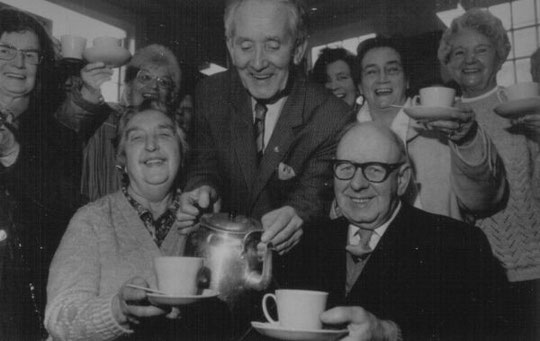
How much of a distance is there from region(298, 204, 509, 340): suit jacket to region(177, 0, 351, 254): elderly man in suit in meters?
0.21

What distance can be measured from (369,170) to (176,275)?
2.35ft

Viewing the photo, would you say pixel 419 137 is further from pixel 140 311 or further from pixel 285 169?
pixel 140 311

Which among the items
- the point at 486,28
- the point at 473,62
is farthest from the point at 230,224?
the point at 486,28

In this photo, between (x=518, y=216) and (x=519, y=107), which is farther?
(x=518, y=216)

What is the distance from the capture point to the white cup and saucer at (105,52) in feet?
6.39

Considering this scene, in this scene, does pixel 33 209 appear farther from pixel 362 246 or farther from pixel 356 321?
pixel 356 321

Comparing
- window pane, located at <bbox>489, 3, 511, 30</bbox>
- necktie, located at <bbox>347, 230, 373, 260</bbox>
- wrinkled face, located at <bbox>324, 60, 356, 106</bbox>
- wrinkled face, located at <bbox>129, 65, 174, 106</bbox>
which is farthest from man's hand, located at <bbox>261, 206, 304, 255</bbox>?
window pane, located at <bbox>489, 3, 511, 30</bbox>

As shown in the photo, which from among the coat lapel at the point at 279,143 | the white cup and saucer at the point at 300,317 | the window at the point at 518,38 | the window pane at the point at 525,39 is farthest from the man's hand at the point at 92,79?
the window pane at the point at 525,39

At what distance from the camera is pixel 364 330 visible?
1003 millimetres

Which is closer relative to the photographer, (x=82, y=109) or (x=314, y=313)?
(x=314, y=313)


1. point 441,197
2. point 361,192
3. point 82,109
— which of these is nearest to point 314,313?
point 361,192

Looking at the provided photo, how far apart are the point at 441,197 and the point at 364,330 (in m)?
0.92

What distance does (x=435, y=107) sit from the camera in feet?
4.72

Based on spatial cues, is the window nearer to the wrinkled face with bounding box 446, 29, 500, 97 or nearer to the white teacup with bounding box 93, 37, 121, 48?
the wrinkled face with bounding box 446, 29, 500, 97
